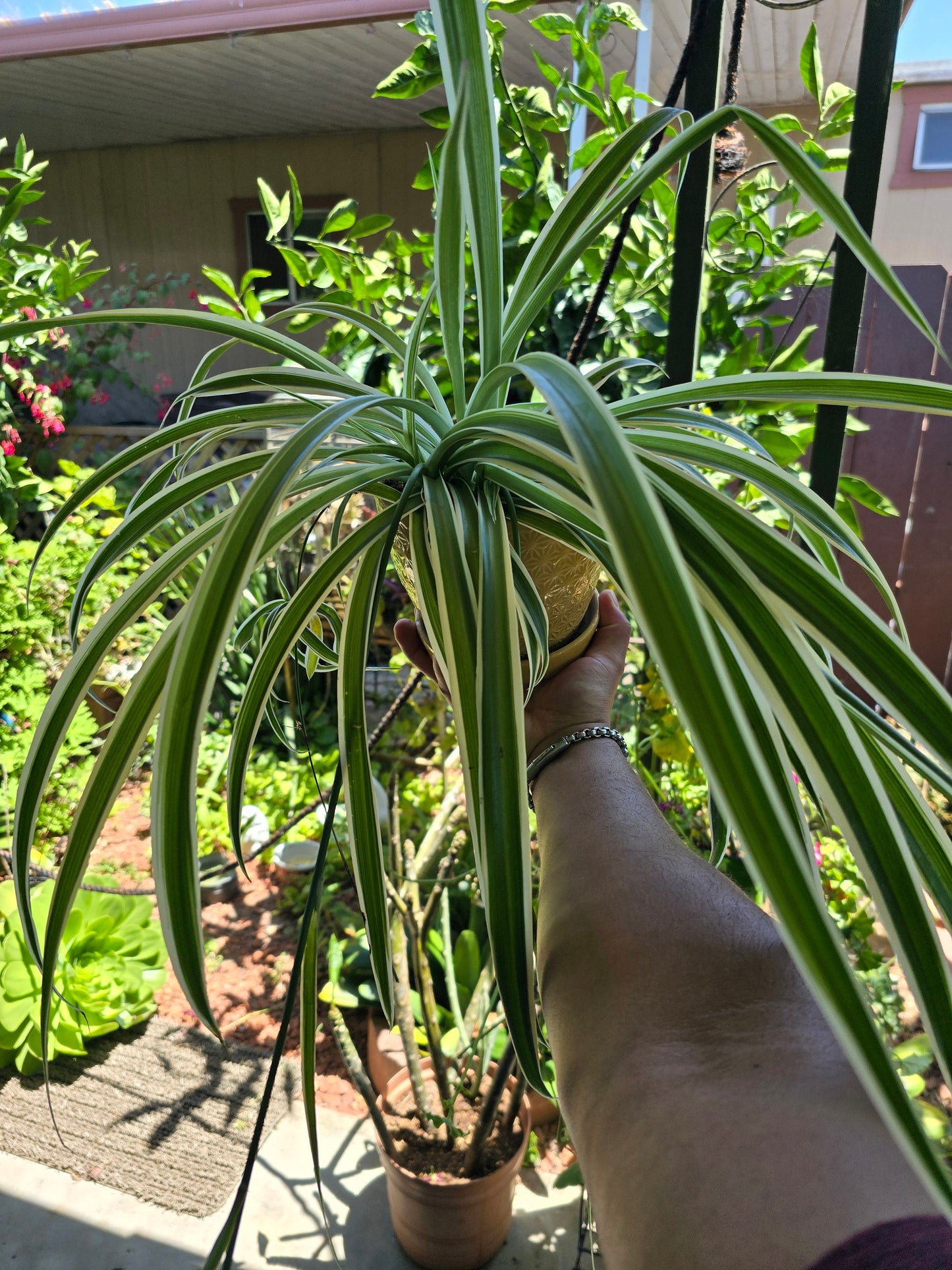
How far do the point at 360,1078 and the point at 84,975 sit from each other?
3.10 ft

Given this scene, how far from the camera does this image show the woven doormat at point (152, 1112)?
158 centimetres

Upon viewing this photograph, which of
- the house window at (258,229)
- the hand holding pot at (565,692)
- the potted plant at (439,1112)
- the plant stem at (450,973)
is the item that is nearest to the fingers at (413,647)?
the hand holding pot at (565,692)

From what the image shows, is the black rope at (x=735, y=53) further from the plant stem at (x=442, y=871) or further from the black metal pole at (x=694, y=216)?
the plant stem at (x=442, y=871)

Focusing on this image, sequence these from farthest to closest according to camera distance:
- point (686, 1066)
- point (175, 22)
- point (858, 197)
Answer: point (175, 22)
point (858, 197)
point (686, 1066)

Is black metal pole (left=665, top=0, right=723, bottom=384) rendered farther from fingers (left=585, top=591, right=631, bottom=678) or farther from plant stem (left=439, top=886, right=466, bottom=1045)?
plant stem (left=439, top=886, right=466, bottom=1045)

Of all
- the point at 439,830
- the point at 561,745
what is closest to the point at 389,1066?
the point at 439,830

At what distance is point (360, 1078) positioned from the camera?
1.20 meters

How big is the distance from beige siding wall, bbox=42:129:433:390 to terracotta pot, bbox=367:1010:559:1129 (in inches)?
204

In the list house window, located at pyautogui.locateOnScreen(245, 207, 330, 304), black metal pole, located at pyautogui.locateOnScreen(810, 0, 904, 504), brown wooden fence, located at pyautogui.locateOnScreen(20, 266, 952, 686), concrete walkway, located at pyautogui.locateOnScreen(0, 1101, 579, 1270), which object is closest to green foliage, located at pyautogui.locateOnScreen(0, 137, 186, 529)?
black metal pole, located at pyautogui.locateOnScreen(810, 0, 904, 504)

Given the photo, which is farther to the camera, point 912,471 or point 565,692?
point 912,471

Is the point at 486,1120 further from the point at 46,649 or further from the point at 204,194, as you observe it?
the point at 204,194

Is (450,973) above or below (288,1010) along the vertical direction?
below

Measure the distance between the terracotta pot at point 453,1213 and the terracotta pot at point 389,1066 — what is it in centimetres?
21

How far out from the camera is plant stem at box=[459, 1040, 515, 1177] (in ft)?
3.60
